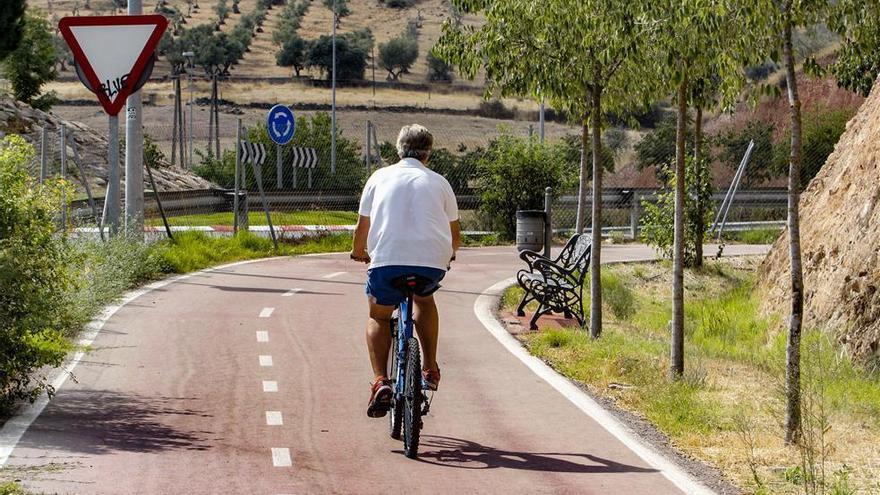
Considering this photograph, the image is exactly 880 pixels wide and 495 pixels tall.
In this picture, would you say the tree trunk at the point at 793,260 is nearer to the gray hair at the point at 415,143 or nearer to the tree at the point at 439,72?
the gray hair at the point at 415,143

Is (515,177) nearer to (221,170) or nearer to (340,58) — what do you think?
(221,170)

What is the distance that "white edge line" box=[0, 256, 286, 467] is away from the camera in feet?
28.3

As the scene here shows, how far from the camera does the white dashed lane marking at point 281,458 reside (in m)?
8.23

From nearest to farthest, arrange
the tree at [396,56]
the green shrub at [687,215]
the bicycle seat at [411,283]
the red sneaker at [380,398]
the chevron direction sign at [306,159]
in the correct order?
the bicycle seat at [411,283]
the red sneaker at [380,398]
the green shrub at [687,215]
the chevron direction sign at [306,159]
the tree at [396,56]

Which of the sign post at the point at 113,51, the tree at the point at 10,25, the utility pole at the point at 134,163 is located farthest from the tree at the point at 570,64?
the tree at the point at 10,25

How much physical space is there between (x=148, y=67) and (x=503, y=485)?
31.6ft

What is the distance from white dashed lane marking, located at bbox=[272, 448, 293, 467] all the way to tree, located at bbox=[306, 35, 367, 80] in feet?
320

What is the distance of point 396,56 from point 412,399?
339 feet

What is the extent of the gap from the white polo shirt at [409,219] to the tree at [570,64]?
4247 mm

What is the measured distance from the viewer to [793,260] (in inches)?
367

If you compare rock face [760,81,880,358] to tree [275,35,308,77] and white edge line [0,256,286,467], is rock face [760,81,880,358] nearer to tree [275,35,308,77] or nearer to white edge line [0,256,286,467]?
white edge line [0,256,286,467]

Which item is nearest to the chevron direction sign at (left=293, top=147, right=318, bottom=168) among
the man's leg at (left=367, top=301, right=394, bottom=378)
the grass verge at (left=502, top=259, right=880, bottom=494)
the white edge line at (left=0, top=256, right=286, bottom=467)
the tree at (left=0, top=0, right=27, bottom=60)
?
the tree at (left=0, top=0, right=27, bottom=60)

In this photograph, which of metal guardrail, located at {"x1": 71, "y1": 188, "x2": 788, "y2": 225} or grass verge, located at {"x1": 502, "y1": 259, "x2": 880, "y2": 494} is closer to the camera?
grass verge, located at {"x1": 502, "y1": 259, "x2": 880, "y2": 494}

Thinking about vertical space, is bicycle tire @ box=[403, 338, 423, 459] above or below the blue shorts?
below
